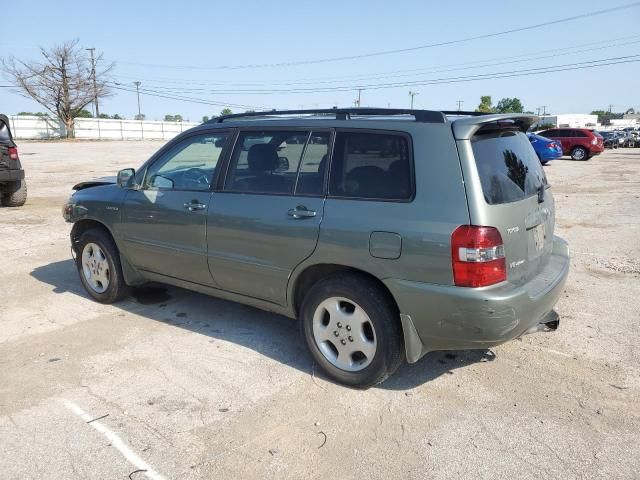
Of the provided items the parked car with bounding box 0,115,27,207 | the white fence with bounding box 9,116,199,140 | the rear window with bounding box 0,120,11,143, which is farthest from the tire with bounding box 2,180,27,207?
the white fence with bounding box 9,116,199,140

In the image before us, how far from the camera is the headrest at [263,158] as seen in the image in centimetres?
389

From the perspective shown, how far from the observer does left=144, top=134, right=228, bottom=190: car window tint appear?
4254mm

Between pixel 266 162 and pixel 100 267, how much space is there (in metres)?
2.27

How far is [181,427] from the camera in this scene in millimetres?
3080

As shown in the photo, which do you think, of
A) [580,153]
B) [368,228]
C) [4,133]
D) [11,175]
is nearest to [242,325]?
[368,228]

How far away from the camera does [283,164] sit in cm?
381

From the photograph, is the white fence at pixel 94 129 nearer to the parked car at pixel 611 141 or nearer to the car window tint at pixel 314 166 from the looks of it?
the parked car at pixel 611 141

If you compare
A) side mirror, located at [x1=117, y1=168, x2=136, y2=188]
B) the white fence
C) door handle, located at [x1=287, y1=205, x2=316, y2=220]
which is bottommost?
door handle, located at [x1=287, y1=205, x2=316, y2=220]

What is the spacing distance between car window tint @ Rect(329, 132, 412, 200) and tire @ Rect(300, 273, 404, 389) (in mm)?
556

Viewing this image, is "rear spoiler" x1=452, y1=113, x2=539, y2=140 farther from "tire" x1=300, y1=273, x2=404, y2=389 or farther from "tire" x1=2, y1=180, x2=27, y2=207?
"tire" x1=2, y1=180, x2=27, y2=207

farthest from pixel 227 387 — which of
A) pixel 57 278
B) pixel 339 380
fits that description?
pixel 57 278

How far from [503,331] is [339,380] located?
113 centimetres

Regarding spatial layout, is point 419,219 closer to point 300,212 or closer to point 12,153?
point 300,212

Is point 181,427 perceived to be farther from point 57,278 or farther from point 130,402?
point 57,278
